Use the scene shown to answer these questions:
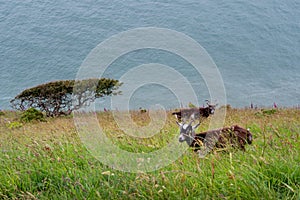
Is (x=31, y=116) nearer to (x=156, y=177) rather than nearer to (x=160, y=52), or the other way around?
(x=156, y=177)

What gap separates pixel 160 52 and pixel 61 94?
38.3 metres

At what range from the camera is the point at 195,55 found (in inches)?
2544

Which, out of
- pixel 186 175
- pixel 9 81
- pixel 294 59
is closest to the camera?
pixel 186 175

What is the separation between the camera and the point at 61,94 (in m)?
26.4

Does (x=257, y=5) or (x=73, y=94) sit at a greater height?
(x=257, y=5)

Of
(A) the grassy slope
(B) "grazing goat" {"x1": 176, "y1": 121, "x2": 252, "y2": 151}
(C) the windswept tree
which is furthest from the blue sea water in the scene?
(A) the grassy slope

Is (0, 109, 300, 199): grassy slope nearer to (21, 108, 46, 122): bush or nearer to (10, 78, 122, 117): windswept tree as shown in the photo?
(21, 108, 46, 122): bush

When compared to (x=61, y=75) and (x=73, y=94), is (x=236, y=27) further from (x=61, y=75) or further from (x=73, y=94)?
(x=73, y=94)

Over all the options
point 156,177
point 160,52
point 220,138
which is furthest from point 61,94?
point 160,52

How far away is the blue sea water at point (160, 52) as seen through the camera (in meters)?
55.2

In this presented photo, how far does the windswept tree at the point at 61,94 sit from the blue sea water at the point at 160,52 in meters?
21.4

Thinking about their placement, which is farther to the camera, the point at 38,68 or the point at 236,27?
the point at 236,27

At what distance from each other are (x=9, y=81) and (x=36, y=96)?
3209 cm

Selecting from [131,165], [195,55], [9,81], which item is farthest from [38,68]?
[131,165]
